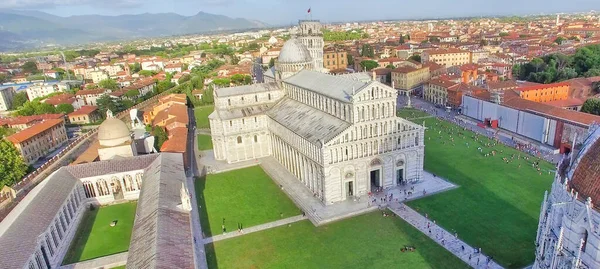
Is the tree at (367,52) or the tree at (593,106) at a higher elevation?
the tree at (367,52)

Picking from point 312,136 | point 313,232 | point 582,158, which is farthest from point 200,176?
point 582,158

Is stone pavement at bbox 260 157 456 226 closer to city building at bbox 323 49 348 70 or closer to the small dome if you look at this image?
the small dome

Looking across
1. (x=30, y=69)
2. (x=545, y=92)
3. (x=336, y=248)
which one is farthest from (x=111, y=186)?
(x=30, y=69)

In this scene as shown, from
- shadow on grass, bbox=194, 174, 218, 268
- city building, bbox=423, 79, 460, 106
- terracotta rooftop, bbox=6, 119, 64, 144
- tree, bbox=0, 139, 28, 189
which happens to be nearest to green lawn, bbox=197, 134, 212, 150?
shadow on grass, bbox=194, 174, 218, 268

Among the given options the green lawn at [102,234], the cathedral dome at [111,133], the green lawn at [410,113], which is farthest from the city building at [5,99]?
the green lawn at [410,113]

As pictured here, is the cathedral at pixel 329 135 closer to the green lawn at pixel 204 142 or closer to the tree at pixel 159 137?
the green lawn at pixel 204 142

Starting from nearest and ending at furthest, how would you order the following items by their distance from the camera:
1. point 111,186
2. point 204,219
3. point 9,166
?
point 204,219, point 111,186, point 9,166

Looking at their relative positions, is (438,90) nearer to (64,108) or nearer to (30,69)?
(64,108)
